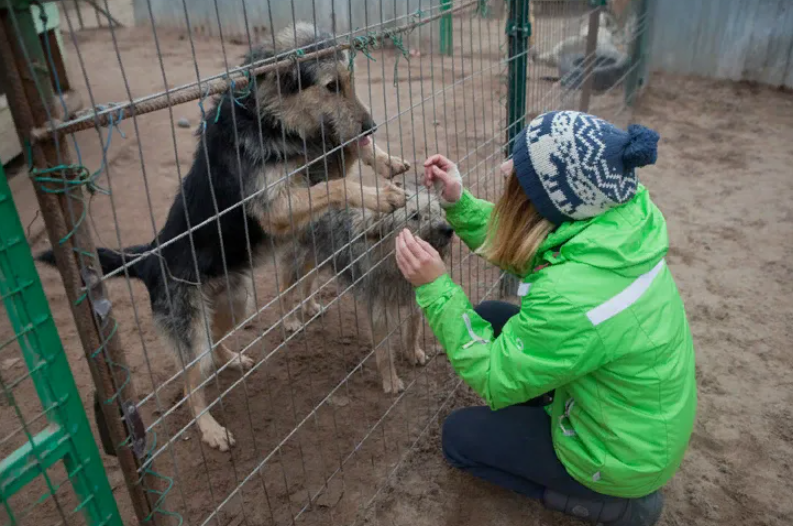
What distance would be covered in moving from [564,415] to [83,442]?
161cm

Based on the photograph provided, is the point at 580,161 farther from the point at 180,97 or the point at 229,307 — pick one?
the point at 229,307

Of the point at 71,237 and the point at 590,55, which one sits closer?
the point at 71,237

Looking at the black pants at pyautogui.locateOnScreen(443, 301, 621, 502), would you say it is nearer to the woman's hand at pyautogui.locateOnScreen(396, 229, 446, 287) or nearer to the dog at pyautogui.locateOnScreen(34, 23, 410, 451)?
the woman's hand at pyautogui.locateOnScreen(396, 229, 446, 287)

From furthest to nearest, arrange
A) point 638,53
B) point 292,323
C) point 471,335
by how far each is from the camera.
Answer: point 638,53 < point 292,323 < point 471,335

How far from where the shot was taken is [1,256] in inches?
48.9

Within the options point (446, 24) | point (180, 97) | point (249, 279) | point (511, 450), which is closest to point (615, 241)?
point (511, 450)

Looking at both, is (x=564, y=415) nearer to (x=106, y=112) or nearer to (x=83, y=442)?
(x=83, y=442)

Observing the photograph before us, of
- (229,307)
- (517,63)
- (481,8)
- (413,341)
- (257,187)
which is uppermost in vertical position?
(481,8)

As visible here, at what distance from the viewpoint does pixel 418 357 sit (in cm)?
363

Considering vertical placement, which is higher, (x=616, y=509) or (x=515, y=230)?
(x=515, y=230)

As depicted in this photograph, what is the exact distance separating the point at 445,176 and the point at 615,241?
2.85 ft

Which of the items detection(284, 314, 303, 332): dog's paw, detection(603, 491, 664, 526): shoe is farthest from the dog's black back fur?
detection(603, 491, 664, 526): shoe

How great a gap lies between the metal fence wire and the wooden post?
0.43 m

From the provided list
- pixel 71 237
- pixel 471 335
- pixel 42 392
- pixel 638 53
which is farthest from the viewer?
pixel 638 53
